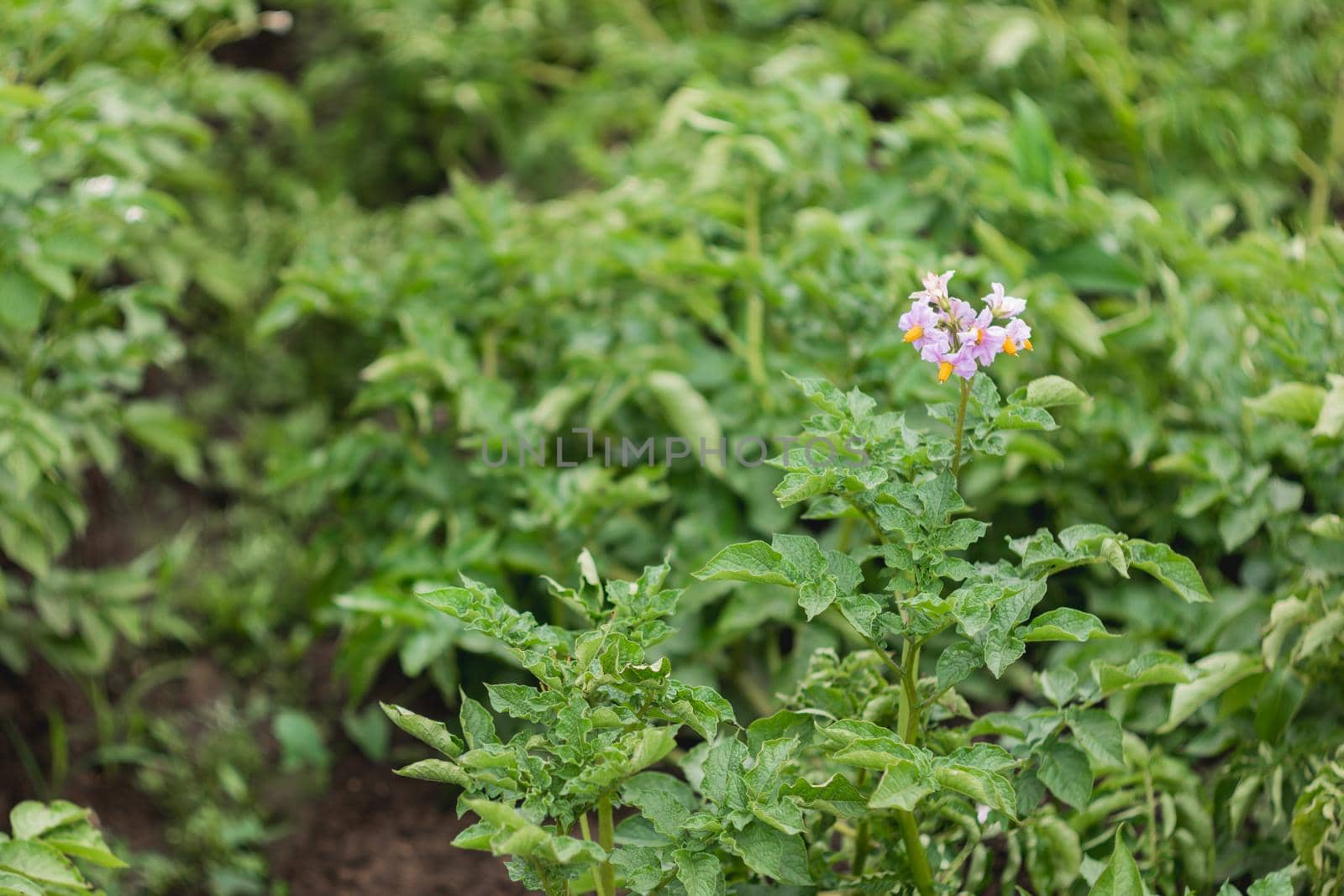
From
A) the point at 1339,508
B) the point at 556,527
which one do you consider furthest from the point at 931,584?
the point at 1339,508

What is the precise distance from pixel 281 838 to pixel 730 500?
103 centimetres

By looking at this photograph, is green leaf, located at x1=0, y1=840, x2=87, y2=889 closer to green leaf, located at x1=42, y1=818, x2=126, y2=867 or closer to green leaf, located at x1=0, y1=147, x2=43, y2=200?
green leaf, located at x1=42, y1=818, x2=126, y2=867

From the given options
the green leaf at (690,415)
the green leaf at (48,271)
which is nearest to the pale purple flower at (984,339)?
the green leaf at (690,415)

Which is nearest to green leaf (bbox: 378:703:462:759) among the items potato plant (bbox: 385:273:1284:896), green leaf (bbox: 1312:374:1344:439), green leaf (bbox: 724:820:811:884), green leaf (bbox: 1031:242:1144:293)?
potato plant (bbox: 385:273:1284:896)

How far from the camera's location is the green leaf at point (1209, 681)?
160 centimetres

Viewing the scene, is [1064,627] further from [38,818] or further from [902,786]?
[38,818]

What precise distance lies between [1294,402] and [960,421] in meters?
0.69

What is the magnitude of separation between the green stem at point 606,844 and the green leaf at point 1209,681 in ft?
2.58

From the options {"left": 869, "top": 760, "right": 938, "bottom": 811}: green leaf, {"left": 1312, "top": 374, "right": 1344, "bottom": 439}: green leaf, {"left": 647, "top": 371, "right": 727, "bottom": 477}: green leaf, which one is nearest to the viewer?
{"left": 869, "top": 760, "right": 938, "bottom": 811}: green leaf

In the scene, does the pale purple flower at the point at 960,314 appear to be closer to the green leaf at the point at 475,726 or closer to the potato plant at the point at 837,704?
the potato plant at the point at 837,704

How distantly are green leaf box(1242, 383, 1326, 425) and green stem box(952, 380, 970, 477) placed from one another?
0.62 m

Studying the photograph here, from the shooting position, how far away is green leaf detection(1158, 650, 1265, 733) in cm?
160

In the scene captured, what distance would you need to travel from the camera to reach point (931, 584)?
4.30 feet

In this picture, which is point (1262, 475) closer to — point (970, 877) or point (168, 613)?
point (970, 877)
